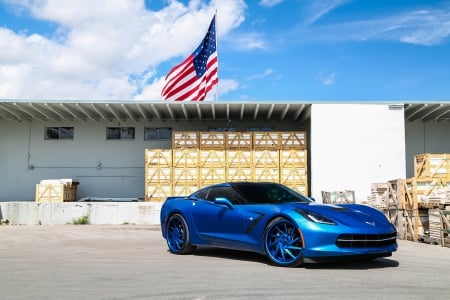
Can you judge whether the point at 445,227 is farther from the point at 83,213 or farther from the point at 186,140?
the point at 83,213

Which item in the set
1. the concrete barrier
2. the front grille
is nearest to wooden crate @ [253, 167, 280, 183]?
the concrete barrier

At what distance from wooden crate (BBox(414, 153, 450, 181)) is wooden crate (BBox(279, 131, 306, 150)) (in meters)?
6.33

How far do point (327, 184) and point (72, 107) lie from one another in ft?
40.6

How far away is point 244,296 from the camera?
519 centimetres

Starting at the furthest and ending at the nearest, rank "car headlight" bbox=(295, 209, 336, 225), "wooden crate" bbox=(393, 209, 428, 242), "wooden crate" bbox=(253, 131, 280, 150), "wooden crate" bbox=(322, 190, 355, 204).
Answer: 1. "wooden crate" bbox=(253, 131, 280, 150)
2. "wooden crate" bbox=(322, 190, 355, 204)
3. "wooden crate" bbox=(393, 209, 428, 242)
4. "car headlight" bbox=(295, 209, 336, 225)

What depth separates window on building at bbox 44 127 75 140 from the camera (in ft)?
86.7

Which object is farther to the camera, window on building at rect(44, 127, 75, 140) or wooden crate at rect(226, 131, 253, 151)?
window on building at rect(44, 127, 75, 140)

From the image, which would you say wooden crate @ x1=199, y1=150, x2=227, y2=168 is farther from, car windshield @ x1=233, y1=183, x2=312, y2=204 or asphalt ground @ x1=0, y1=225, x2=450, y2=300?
car windshield @ x1=233, y1=183, x2=312, y2=204

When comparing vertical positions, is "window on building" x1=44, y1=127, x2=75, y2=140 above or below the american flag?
below

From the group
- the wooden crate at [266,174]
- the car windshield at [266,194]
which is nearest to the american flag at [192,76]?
the wooden crate at [266,174]

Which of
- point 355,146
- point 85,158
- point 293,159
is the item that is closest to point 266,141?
point 293,159

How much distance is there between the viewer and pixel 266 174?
74.9ft

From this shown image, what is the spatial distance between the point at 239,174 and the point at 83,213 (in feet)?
23.0

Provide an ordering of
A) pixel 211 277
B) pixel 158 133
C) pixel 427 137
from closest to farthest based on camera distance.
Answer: pixel 211 277 < pixel 427 137 < pixel 158 133
